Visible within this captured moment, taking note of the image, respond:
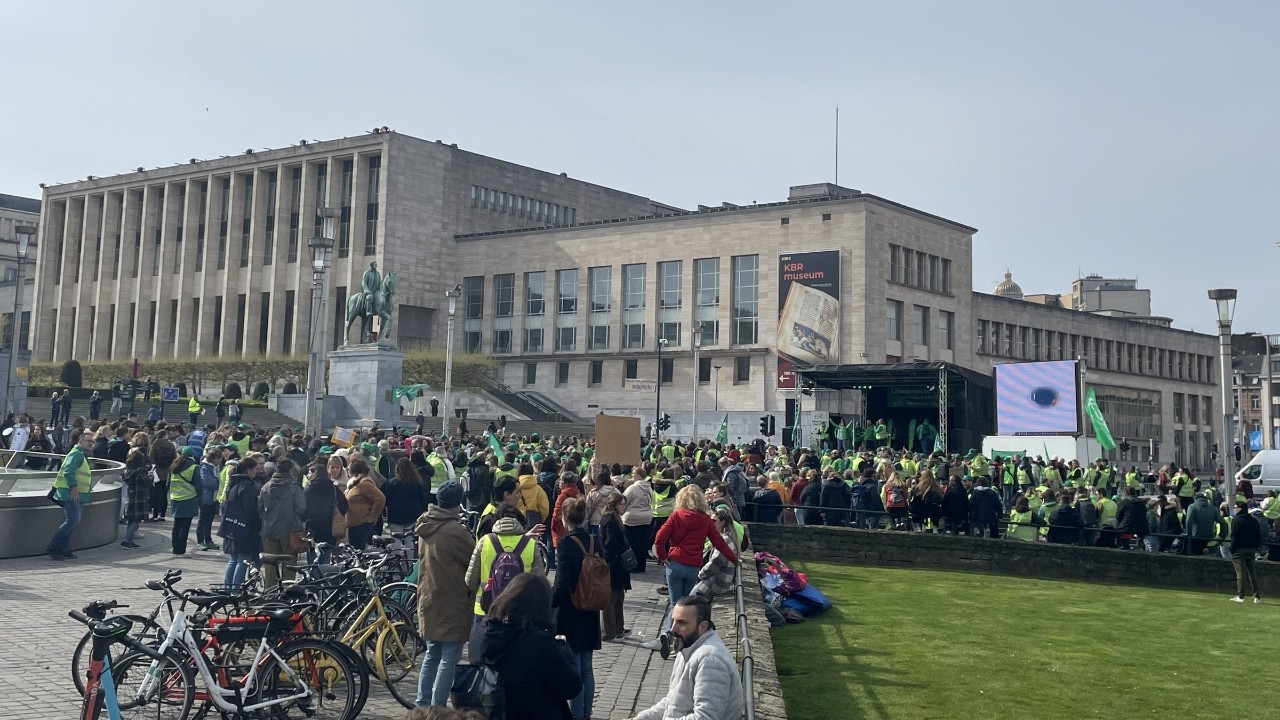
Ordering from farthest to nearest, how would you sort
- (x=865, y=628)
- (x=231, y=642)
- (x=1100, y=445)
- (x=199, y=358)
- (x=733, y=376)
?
(x=199, y=358), (x=733, y=376), (x=1100, y=445), (x=865, y=628), (x=231, y=642)

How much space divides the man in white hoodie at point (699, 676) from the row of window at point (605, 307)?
64646 mm

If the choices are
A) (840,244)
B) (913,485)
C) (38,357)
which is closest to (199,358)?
(38,357)

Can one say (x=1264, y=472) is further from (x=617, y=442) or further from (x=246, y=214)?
(x=246, y=214)

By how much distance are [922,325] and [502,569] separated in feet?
223

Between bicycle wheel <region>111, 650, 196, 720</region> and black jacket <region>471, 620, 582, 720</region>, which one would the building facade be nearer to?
bicycle wheel <region>111, 650, 196, 720</region>

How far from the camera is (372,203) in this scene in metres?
80.5

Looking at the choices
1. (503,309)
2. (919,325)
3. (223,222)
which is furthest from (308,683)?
(223,222)

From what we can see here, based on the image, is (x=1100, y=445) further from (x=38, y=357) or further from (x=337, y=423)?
(x=38, y=357)

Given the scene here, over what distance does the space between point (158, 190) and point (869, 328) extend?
56239 mm

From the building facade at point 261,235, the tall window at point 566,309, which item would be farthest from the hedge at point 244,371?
the tall window at point 566,309

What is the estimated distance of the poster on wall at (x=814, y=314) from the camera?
226 feet

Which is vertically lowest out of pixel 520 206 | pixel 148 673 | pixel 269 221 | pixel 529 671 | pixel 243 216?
pixel 148 673

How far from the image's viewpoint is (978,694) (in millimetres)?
11359

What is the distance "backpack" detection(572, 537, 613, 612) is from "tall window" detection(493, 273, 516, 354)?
72.8 m
